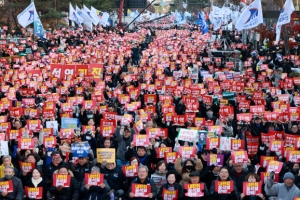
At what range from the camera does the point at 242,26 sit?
2417 centimetres

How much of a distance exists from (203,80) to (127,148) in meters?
10.6

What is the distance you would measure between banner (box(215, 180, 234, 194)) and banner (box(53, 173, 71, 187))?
2071 millimetres

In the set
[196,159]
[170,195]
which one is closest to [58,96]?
[196,159]

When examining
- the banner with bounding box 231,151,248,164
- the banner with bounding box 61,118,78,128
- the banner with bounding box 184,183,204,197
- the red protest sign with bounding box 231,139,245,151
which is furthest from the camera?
the banner with bounding box 61,118,78,128

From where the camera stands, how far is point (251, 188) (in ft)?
30.9

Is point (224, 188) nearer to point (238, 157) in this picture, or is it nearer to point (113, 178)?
point (238, 157)

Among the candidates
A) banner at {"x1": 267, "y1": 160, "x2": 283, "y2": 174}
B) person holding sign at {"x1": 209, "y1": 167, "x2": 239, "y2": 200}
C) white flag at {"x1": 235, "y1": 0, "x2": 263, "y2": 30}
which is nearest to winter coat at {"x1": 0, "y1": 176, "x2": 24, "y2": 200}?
person holding sign at {"x1": 209, "y1": 167, "x2": 239, "y2": 200}

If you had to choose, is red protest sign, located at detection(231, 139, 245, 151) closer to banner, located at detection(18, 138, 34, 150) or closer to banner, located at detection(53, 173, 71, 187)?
banner, located at detection(53, 173, 71, 187)

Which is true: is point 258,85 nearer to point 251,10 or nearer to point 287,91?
point 287,91

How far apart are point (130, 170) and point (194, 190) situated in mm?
1245

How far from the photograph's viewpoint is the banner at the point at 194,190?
30.7 ft

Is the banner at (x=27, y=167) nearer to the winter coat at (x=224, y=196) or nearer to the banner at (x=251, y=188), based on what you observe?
the winter coat at (x=224, y=196)

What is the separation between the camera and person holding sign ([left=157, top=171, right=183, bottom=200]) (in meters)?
9.48

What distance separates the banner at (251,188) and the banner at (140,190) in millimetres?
1327
